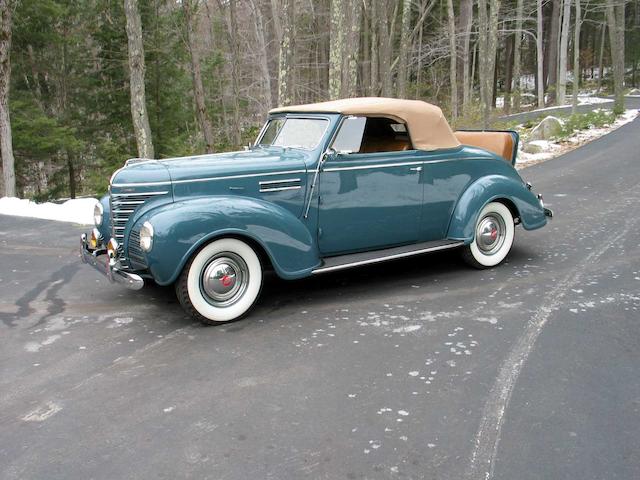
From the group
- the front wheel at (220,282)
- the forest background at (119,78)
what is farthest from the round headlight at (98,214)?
the forest background at (119,78)

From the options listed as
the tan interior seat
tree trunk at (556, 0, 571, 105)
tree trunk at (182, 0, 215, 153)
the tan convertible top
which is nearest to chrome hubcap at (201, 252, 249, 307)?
the tan convertible top

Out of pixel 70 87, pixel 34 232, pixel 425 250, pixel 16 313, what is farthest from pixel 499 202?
pixel 70 87

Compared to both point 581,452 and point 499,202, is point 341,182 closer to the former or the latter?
point 499,202

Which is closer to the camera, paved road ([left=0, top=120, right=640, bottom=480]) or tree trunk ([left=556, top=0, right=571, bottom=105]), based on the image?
paved road ([left=0, top=120, right=640, bottom=480])

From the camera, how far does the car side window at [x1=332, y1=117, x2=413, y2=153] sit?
5258 millimetres

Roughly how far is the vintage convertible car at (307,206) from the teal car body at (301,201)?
0.01m

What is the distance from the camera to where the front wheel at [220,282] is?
4.47 m

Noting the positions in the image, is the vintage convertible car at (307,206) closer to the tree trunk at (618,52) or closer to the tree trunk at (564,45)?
the tree trunk at (618,52)

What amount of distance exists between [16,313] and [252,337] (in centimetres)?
225

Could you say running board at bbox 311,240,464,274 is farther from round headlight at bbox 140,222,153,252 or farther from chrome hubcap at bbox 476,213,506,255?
round headlight at bbox 140,222,153,252

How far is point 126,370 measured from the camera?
12.5 ft

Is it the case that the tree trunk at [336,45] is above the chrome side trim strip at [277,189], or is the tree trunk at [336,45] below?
above

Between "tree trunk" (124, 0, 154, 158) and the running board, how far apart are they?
10.5 metres

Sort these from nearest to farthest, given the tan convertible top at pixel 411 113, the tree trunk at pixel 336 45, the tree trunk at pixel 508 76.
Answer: the tan convertible top at pixel 411 113, the tree trunk at pixel 336 45, the tree trunk at pixel 508 76
